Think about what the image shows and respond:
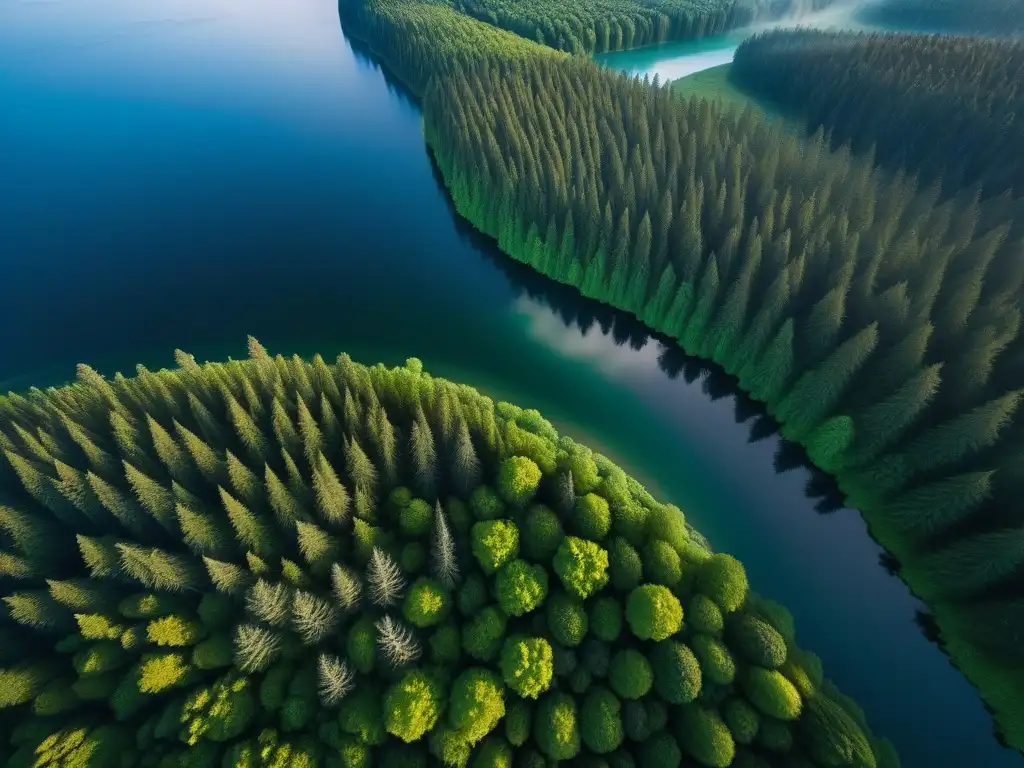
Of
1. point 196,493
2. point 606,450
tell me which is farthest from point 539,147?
point 196,493

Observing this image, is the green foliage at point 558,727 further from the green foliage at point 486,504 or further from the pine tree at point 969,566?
the pine tree at point 969,566

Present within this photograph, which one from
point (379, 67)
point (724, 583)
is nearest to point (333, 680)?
point (724, 583)

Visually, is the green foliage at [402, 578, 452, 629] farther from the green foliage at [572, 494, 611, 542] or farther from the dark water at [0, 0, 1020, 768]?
the dark water at [0, 0, 1020, 768]

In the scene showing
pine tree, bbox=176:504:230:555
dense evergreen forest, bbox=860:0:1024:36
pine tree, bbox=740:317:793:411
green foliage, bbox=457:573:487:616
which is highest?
dense evergreen forest, bbox=860:0:1024:36

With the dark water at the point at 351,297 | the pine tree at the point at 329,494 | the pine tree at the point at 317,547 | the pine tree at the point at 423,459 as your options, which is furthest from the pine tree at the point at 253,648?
the dark water at the point at 351,297

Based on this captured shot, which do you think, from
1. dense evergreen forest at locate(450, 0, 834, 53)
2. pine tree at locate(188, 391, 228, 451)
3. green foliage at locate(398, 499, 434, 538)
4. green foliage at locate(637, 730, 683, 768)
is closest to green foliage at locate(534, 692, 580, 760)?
green foliage at locate(637, 730, 683, 768)

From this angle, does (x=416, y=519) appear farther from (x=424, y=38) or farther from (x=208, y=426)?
(x=424, y=38)
